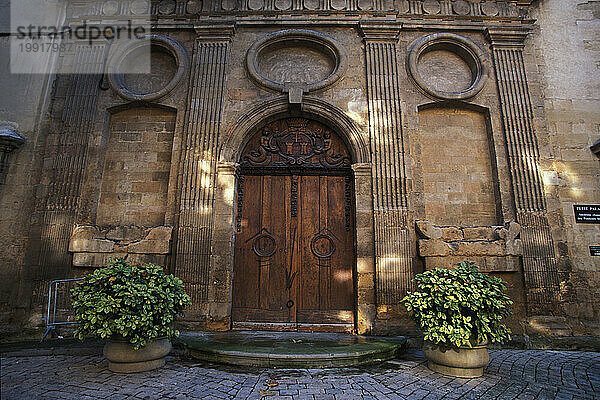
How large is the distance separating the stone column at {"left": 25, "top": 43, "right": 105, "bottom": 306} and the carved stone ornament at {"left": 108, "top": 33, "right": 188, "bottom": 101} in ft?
0.97

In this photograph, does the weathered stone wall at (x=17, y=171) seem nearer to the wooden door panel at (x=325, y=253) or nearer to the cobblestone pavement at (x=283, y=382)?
the cobblestone pavement at (x=283, y=382)

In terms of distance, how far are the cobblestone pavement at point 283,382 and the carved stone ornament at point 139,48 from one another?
4.88 m

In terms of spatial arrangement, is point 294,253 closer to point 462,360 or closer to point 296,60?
point 462,360

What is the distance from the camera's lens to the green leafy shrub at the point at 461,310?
14.1 feet

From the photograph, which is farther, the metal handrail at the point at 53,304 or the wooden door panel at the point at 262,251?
the wooden door panel at the point at 262,251

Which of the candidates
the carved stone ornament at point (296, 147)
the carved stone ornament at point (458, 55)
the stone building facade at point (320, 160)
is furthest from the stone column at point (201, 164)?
the carved stone ornament at point (458, 55)

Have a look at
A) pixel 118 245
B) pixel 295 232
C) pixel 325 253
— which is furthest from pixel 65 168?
pixel 325 253

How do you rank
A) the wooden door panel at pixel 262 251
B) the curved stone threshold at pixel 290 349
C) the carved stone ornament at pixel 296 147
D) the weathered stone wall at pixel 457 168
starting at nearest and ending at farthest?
the curved stone threshold at pixel 290 349
the wooden door panel at pixel 262 251
the weathered stone wall at pixel 457 168
the carved stone ornament at pixel 296 147

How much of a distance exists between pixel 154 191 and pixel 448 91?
248 inches

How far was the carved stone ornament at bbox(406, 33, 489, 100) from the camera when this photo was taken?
23.6 feet

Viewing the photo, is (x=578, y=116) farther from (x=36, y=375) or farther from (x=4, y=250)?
(x=4, y=250)

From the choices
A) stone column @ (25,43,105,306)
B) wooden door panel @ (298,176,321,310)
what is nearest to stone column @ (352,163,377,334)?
wooden door panel @ (298,176,321,310)

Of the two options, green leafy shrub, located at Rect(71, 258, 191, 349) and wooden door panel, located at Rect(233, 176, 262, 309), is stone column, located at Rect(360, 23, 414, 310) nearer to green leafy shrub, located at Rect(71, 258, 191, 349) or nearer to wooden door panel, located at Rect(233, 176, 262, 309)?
wooden door panel, located at Rect(233, 176, 262, 309)

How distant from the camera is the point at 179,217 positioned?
6598 millimetres
